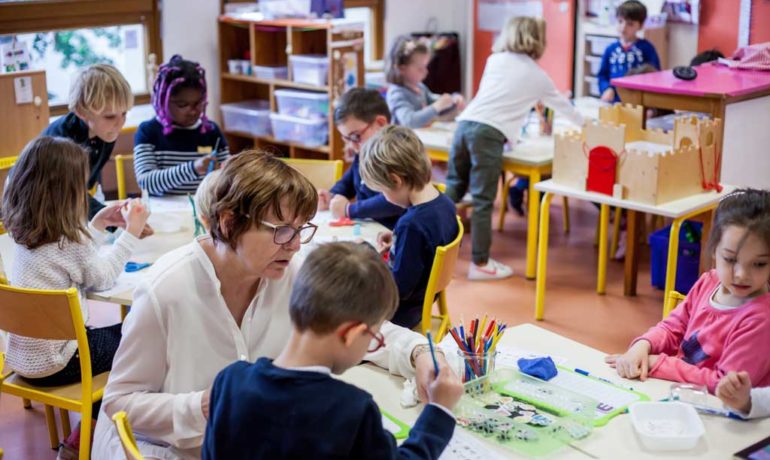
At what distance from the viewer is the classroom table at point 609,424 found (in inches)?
71.0

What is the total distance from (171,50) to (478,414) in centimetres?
523

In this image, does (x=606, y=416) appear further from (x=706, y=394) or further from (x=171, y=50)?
(x=171, y=50)

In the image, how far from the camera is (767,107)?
4.66 meters

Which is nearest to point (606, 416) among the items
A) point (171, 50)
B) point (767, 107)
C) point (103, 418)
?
point (103, 418)

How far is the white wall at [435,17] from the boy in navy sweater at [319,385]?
640 centimetres

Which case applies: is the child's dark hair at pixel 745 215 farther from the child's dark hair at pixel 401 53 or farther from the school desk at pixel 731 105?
the child's dark hair at pixel 401 53

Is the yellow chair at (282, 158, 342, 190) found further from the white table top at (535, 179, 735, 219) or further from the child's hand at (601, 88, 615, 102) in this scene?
the child's hand at (601, 88, 615, 102)

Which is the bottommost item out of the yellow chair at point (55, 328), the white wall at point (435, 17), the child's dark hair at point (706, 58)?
the yellow chair at point (55, 328)

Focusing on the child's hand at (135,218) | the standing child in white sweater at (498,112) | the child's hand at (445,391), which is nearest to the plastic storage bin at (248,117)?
the standing child in white sweater at (498,112)

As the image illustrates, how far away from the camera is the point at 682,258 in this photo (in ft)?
15.1

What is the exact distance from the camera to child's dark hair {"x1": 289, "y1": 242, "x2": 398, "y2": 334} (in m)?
1.52

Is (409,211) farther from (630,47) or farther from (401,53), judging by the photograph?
(630,47)

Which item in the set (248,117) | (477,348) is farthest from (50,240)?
(248,117)

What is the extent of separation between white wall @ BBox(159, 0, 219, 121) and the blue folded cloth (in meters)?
5.05
